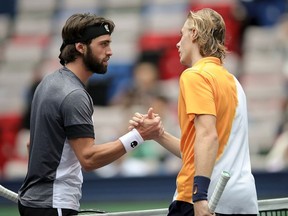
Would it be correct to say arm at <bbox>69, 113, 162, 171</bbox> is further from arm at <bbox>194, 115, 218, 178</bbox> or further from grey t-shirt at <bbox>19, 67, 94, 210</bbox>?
arm at <bbox>194, 115, 218, 178</bbox>

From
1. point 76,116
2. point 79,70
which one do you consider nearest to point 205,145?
point 76,116

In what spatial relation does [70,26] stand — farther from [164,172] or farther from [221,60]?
[164,172]

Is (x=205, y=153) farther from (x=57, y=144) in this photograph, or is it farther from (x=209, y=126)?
(x=57, y=144)

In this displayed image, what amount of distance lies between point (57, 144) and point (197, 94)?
0.84 metres

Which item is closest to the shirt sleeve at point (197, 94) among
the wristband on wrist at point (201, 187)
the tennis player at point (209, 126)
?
the tennis player at point (209, 126)

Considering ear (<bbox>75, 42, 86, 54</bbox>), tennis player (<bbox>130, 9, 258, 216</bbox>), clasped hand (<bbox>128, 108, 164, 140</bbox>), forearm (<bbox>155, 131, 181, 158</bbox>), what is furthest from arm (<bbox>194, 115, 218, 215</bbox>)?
ear (<bbox>75, 42, 86, 54</bbox>)

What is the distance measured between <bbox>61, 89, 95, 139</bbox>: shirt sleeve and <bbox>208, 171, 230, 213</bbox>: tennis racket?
854 mm

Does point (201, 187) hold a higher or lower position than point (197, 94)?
lower

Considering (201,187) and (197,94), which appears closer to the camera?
(201,187)

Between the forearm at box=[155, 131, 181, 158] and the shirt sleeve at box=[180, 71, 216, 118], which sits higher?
the shirt sleeve at box=[180, 71, 216, 118]

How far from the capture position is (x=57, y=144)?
539 cm

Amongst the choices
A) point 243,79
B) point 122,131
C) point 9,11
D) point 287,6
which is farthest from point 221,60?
point 9,11

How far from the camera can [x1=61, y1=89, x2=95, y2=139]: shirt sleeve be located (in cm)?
532

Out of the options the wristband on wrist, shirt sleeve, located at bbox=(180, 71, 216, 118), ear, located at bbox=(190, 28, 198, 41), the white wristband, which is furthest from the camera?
the white wristband
